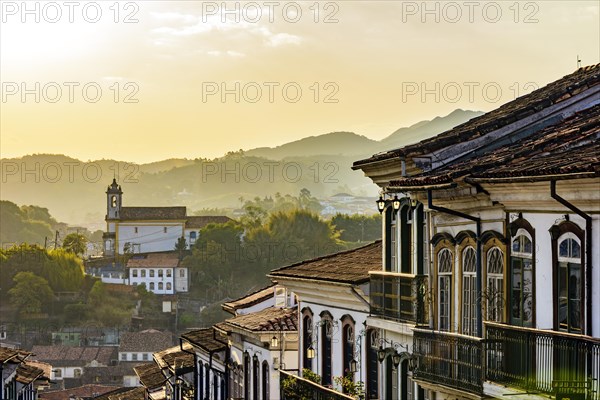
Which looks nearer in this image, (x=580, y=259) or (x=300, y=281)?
(x=580, y=259)

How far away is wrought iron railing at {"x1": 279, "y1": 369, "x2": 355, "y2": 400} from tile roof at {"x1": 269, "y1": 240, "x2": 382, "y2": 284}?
2037 millimetres

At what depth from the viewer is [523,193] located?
747 inches

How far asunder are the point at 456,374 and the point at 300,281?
39.9ft

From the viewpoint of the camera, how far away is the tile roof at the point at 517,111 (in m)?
23.7

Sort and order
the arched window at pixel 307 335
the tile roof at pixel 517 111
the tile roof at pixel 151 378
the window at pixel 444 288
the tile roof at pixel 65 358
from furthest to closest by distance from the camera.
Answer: the tile roof at pixel 65 358
the tile roof at pixel 151 378
the arched window at pixel 307 335
the tile roof at pixel 517 111
the window at pixel 444 288

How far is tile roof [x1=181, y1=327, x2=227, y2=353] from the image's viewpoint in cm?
4641

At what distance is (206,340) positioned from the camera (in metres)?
49.6

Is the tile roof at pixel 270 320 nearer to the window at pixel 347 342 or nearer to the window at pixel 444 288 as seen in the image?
the window at pixel 347 342

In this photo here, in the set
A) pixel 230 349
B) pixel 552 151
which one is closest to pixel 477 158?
pixel 552 151

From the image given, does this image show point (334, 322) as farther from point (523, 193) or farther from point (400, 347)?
point (523, 193)

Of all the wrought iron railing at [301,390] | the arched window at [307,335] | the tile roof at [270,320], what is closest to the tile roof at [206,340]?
the tile roof at [270,320]

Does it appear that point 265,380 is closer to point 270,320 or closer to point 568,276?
point 270,320

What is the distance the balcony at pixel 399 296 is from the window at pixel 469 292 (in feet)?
5.35

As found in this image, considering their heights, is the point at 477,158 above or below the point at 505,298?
above
